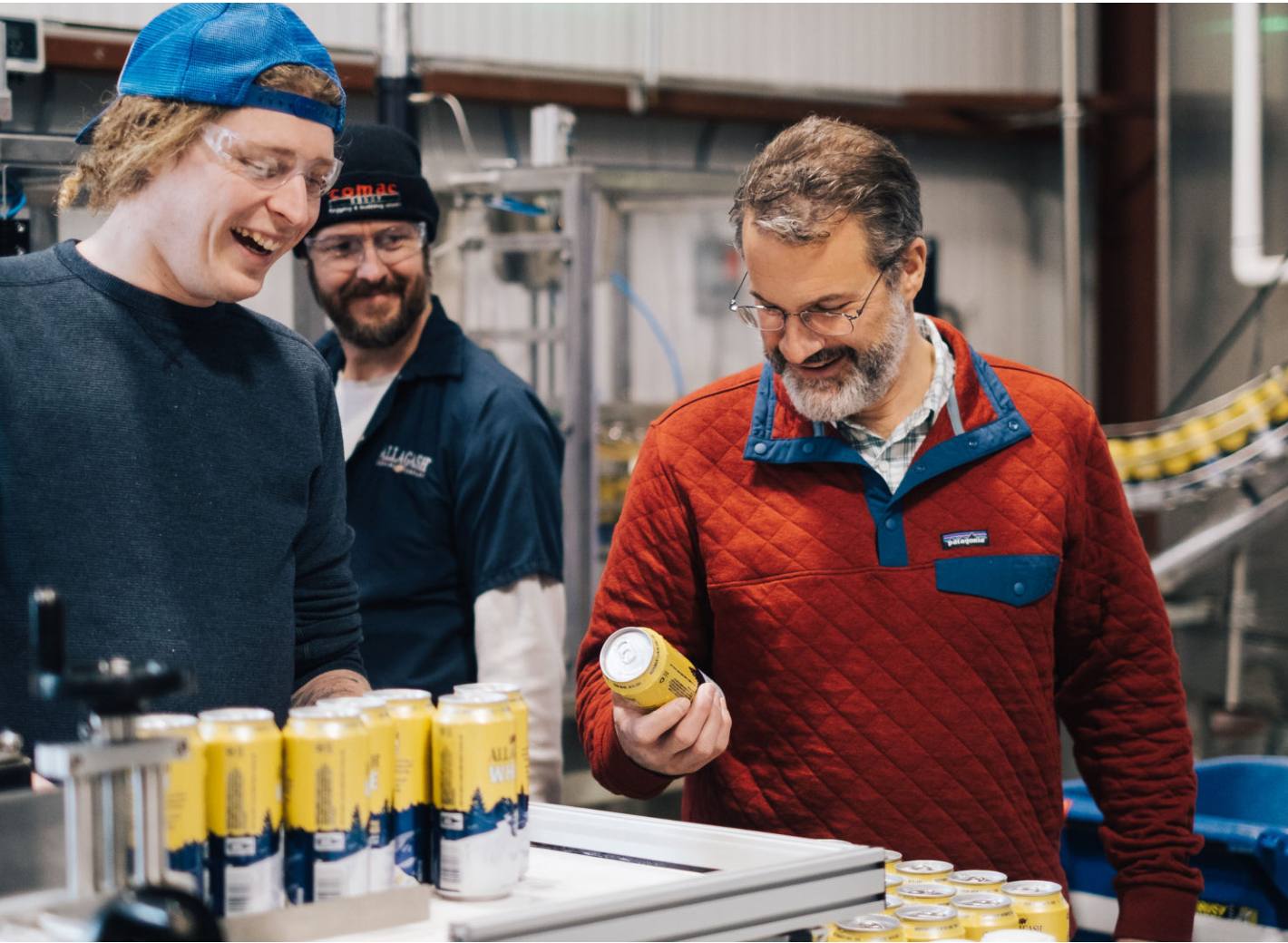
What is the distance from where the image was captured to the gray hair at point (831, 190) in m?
1.95

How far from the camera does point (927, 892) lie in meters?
1.64

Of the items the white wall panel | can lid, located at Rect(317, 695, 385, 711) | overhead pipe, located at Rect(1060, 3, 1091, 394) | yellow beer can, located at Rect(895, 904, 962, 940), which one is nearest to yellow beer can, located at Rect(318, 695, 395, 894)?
can lid, located at Rect(317, 695, 385, 711)

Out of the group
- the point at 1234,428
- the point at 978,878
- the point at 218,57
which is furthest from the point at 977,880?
the point at 1234,428

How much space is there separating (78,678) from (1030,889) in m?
1.07

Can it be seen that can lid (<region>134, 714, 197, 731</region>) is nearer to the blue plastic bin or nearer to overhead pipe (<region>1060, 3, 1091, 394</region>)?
the blue plastic bin

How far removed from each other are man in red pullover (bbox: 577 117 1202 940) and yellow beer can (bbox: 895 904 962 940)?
0.36 m

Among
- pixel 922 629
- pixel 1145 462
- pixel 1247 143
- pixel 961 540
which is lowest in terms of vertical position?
pixel 922 629

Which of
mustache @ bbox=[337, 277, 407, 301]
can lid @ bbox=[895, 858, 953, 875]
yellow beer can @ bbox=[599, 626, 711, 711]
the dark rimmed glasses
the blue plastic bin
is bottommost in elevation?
the blue plastic bin

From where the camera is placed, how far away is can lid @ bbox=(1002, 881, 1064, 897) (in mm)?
1656

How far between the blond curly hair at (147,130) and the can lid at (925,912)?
1.10m

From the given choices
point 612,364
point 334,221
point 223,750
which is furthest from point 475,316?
point 223,750

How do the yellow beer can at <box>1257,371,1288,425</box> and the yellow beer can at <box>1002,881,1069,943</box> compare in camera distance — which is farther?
the yellow beer can at <box>1257,371,1288,425</box>

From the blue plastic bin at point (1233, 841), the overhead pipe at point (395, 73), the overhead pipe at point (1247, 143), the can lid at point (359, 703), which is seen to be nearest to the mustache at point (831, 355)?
the can lid at point (359, 703)

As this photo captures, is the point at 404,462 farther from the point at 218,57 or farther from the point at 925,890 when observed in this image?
the point at 925,890
